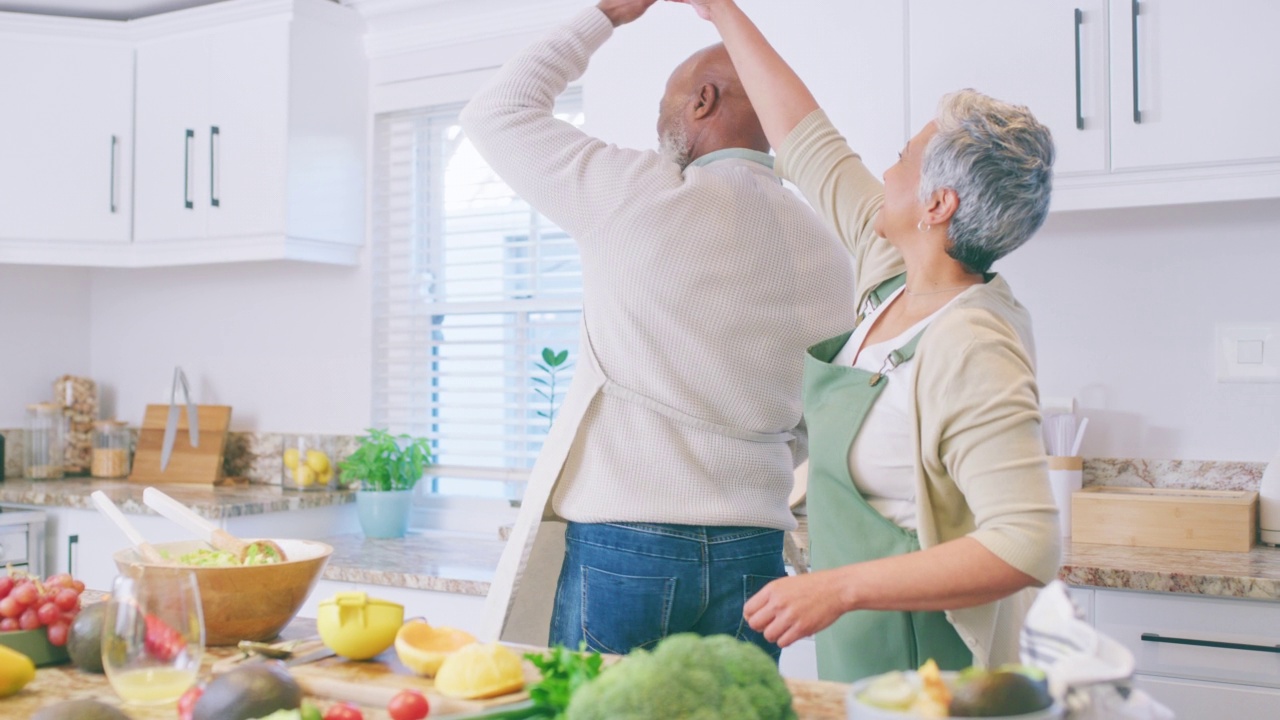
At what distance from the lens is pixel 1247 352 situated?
2.46m

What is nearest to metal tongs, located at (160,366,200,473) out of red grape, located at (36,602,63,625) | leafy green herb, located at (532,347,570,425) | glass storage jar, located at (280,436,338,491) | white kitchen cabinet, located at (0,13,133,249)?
glass storage jar, located at (280,436,338,491)

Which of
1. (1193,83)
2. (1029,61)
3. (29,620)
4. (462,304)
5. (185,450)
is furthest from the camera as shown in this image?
(185,450)

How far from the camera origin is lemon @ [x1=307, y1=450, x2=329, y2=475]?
3.54m

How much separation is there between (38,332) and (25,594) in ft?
10.3

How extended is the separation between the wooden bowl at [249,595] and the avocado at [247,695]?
34 cm

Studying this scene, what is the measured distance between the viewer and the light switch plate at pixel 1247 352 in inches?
96.2

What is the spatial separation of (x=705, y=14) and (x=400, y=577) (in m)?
1.59

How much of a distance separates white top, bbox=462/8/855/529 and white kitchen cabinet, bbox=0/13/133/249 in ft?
8.27

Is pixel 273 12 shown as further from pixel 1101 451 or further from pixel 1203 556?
pixel 1203 556

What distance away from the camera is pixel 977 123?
1.27 m

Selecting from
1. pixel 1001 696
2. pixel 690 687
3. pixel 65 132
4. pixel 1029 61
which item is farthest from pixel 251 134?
pixel 1001 696

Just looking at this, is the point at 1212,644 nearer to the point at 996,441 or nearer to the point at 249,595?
the point at 996,441

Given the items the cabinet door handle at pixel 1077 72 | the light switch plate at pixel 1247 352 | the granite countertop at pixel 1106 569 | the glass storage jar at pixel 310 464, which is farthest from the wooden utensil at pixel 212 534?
the glass storage jar at pixel 310 464

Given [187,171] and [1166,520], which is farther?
[187,171]
